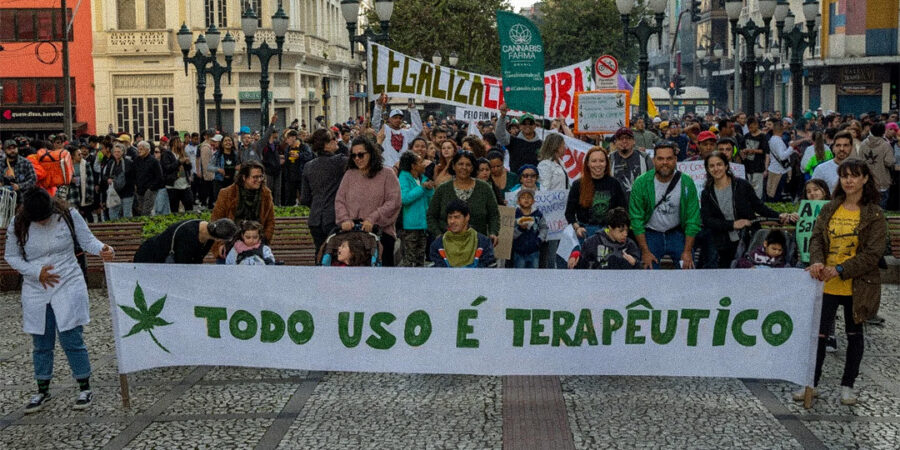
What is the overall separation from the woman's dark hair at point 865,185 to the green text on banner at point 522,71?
6.69 meters

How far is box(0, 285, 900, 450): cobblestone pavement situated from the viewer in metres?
7.23

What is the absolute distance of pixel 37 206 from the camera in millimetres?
8016

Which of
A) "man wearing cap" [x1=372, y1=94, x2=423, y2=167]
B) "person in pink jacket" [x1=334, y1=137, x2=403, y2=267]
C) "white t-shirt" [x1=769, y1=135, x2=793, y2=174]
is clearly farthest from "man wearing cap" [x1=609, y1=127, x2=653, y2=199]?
"white t-shirt" [x1=769, y1=135, x2=793, y2=174]

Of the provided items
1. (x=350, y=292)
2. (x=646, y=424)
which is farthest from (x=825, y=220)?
(x=350, y=292)

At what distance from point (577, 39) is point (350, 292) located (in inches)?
2539

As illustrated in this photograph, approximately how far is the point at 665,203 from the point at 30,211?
489 centimetres

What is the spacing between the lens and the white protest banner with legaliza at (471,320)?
784cm

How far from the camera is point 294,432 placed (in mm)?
7434

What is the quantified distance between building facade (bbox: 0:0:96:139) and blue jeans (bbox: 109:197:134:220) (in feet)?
105

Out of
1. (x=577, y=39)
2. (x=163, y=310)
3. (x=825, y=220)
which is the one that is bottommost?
(x=163, y=310)

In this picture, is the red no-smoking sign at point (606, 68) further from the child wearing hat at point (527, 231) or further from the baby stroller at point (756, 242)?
the baby stroller at point (756, 242)

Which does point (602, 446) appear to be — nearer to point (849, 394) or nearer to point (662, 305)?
point (662, 305)

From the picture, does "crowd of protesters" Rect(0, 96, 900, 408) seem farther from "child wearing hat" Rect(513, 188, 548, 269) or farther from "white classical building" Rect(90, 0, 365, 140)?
"white classical building" Rect(90, 0, 365, 140)

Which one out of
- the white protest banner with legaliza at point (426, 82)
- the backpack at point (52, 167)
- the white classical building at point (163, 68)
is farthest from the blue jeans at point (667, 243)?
the white classical building at point (163, 68)
